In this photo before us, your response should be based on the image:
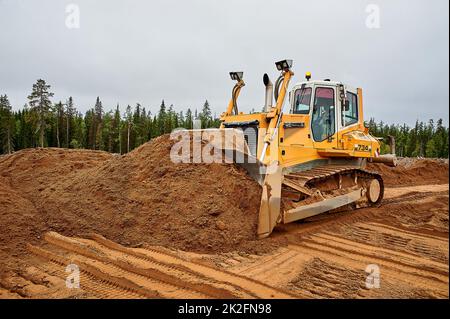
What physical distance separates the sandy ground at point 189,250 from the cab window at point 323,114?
176 centimetres

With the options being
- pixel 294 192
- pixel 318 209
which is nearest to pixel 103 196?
pixel 294 192

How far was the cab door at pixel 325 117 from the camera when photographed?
7.70 m

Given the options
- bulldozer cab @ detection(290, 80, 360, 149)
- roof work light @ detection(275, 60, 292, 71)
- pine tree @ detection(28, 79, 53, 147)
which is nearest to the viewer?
roof work light @ detection(275, 60, 292, 71)

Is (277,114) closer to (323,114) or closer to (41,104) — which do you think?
(323,114)

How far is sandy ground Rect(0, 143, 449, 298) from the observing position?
3.98m

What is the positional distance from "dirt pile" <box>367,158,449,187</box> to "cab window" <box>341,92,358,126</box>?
8191mm

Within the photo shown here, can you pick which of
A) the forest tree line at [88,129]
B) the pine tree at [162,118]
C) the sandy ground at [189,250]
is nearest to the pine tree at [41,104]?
the forest tree line at [88,129]

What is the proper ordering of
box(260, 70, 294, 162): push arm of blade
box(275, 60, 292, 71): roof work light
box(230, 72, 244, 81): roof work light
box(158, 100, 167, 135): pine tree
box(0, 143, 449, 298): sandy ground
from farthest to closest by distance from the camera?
box(158, 100, 167, 135): pine tree
box(230, 72, 244, 81): roof work light
box(275, 60, 292, 71): roof work light
box(260, 70, 294, 162): push arm of blade
box(0, 143, 449, 298): sandy ground

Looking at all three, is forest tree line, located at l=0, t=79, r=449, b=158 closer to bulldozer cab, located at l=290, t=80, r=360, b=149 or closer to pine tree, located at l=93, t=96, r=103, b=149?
pine tree, located at l=93, t=96, r=103, b=149

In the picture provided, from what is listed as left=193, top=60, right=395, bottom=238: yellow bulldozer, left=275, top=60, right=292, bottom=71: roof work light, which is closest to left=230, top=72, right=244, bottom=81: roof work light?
left=193, top=60, right=395, bottom=238: yellow bulldozer

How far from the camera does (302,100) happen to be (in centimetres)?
793

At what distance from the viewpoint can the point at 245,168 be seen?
6.23m
